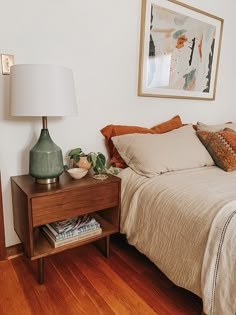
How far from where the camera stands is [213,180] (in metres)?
1.41

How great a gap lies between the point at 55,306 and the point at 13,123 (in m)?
1.08

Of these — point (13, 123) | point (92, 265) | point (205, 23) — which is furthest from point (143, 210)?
point (205, 23)

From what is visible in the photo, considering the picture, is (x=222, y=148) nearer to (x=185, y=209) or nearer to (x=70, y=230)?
(x=185, y=209)

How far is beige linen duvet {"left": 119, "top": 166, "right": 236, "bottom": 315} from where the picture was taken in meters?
0.95

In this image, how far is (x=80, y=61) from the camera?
5.33 ft

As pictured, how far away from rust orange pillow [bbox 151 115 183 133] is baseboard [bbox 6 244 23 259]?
4.61 feet

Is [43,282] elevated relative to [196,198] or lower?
lower

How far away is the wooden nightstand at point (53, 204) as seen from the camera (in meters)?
1.23

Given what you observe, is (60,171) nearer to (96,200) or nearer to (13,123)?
(96,200)

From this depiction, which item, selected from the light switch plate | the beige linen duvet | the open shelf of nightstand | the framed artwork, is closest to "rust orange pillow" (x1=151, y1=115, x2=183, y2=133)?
the framed artwork

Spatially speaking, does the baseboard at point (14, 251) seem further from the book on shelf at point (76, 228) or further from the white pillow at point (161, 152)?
the white pillow at point (161, 152)

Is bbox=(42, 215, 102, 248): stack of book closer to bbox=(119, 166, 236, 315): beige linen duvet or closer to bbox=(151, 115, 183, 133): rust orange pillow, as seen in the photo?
bbox=(119, 166, 236, 315): beige linen duvet

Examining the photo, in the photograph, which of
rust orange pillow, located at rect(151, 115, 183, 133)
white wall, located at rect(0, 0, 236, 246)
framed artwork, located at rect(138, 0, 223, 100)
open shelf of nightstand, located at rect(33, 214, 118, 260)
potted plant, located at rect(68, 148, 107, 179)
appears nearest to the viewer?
open shelf of nightstand, located at rect(33, 214, 118, 260)

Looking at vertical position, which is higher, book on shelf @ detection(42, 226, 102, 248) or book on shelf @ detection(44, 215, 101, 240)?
book on shelf @ detection(44, 215, 101, 240)
